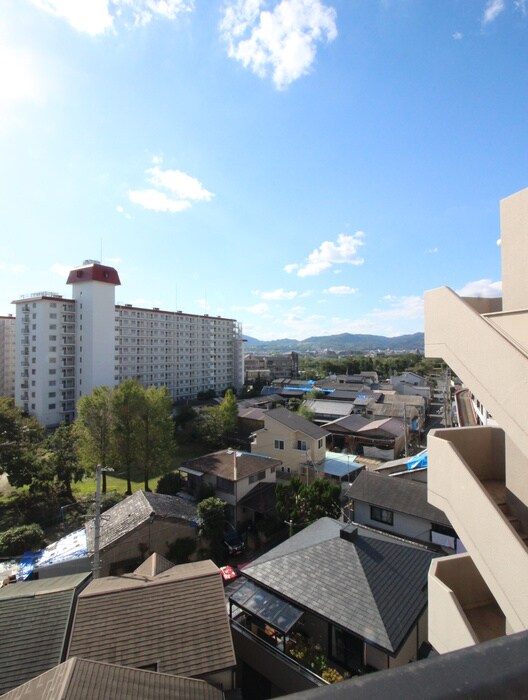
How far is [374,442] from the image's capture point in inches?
954

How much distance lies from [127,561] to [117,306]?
1377 inches

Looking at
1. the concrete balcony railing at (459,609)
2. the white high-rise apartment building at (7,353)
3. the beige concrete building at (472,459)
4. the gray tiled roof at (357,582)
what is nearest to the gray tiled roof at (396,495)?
the gray tiled roof at (357,582)

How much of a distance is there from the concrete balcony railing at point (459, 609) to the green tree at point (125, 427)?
56.7ft

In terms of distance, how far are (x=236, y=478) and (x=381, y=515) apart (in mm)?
5943

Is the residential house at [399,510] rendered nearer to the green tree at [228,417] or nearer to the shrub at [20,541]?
the shrub at [20,541]

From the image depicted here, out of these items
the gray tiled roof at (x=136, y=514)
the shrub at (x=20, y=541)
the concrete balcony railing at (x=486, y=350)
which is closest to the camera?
the concrete balcony railing at (x=486, y=350)

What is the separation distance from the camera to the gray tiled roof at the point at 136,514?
11719 mm

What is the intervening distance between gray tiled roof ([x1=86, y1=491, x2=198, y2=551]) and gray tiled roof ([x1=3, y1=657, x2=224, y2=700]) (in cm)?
650

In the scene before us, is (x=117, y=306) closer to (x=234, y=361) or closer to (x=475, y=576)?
(x=234, y=361)

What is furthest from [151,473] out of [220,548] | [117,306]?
[117,306]

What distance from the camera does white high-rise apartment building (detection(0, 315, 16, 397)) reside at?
48.5m

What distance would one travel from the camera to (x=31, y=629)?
22.7 feet

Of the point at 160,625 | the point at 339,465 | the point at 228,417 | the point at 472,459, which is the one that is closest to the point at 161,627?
the point at 160,625

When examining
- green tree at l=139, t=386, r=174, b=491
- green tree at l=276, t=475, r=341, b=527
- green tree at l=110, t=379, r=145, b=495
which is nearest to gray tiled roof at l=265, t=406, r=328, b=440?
green tree at l=139, t=386, r=174, b=491
